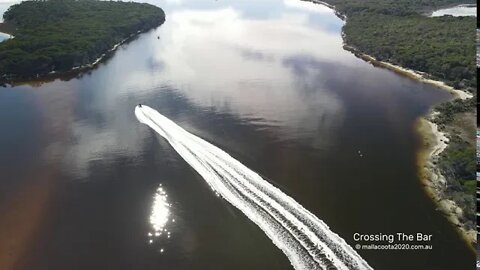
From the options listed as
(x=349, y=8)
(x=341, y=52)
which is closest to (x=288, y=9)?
(x=349, y=8)

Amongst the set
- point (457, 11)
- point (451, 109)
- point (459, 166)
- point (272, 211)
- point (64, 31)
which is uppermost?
point (457, 11)

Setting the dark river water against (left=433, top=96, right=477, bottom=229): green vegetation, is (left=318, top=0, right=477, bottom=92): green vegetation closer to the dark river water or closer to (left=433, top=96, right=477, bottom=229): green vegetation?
the dark river water

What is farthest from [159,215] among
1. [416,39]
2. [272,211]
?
[416,39]

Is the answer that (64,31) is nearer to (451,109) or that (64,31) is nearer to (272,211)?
(451,109)

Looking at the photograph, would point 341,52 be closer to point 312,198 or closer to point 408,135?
point 408,135

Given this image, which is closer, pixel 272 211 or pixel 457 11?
pixel 272 211

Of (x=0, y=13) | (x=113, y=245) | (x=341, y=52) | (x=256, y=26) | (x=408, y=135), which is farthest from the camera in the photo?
(x=0, y=13)

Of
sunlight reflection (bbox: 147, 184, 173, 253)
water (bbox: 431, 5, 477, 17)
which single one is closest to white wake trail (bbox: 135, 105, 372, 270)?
sunlight reflection (bbox: 147, 184, 173, 253)
